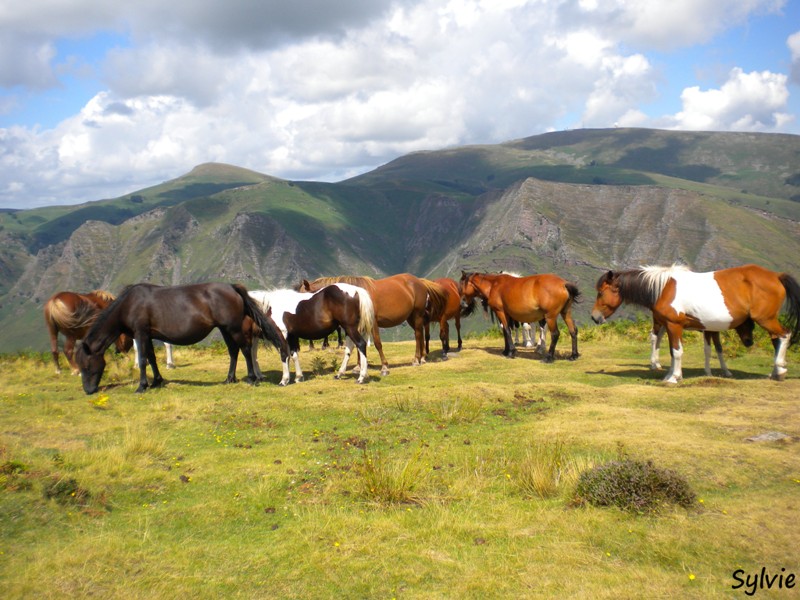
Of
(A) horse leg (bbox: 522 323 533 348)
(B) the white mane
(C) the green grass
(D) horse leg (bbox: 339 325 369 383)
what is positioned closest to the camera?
(C) the green grass

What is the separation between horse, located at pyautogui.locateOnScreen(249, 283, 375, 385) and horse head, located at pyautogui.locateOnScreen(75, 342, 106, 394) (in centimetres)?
366

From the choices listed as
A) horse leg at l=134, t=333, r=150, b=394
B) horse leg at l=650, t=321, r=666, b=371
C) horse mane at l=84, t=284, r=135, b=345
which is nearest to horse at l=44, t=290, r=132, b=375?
horse mane at l=84, t=284, r=135, b=345

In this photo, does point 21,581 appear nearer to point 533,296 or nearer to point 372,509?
point 372,509

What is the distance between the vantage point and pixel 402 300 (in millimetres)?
16500

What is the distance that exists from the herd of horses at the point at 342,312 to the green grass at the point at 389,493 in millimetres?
1384

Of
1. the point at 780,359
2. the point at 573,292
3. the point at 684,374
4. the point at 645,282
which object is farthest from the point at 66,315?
the point at 780,359

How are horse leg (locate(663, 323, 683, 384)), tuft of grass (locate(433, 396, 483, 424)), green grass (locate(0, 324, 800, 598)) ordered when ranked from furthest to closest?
horse leg (locate(663, 323, 683, 384)) < tuft of grass (locate(433, 396, 483, 424)) < green grass (locate(0, 324, 800, 598))

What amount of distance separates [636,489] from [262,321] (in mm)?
10032

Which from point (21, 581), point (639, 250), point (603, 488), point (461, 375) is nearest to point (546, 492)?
point (603, 488)

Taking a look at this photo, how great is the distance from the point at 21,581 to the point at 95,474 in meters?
2.57

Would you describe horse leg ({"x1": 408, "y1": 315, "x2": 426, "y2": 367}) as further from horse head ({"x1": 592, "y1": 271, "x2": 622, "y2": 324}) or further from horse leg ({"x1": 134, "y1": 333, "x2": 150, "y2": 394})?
horse leg ({"x1": 134, "y1": 333, "x2": 150, "y2": 394})

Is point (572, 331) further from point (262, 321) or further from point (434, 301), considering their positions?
point (262, 321)

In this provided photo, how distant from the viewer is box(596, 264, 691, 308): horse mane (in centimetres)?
1359

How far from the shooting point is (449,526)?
6070 millimetres
